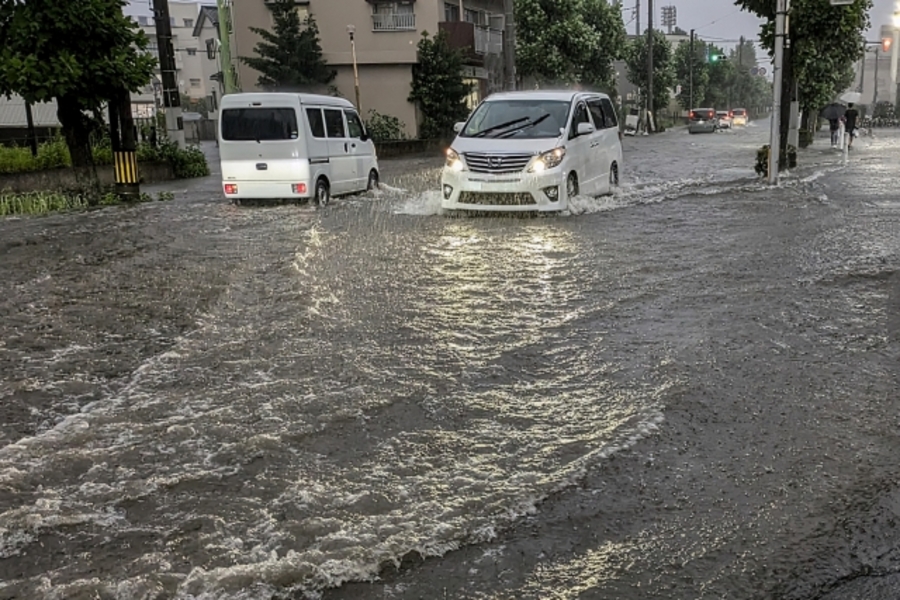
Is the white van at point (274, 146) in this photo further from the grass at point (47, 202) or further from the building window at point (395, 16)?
the building window at point (395, 16)

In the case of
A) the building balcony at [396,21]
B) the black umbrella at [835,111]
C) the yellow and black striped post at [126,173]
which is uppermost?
the building balcony at [396,21]

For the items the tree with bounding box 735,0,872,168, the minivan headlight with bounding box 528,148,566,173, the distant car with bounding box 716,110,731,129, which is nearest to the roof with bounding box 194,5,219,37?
the distant car with bounding box 716,110,731,129

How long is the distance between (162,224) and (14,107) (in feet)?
68.2

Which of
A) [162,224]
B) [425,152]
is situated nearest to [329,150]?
[162,224]

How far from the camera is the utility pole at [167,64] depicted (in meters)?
18.2

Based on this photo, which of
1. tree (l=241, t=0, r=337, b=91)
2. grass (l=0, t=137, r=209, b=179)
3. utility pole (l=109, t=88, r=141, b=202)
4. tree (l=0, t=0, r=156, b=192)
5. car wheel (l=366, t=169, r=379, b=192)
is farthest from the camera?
tree (l=241, t=0, r=337, b=91)

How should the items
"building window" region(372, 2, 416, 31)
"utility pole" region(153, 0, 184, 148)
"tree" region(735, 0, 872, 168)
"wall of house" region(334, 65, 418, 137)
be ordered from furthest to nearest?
1. "wall of house" region(334, 65, 418, 137)
2. "building window" region(372, 2, 416, 31)
3. "utility pole" region(153, 0, 184, 148)
4. "tree" region(735, 0, 872, 168)

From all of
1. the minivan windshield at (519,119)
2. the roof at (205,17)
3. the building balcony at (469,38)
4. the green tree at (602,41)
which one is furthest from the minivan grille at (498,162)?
the roof at (205,17)

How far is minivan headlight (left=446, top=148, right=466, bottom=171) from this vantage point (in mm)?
12055

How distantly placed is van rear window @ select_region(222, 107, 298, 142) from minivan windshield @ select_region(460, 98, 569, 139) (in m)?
3.20

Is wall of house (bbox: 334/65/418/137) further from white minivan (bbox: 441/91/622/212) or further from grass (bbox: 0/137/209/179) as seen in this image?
white minivan (bbox: 441/91/622/212)

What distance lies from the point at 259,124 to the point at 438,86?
2088 cm

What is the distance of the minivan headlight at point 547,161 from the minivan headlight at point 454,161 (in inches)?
40.0

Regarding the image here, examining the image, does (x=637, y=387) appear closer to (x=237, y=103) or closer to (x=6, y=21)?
(x=237, y=103)
